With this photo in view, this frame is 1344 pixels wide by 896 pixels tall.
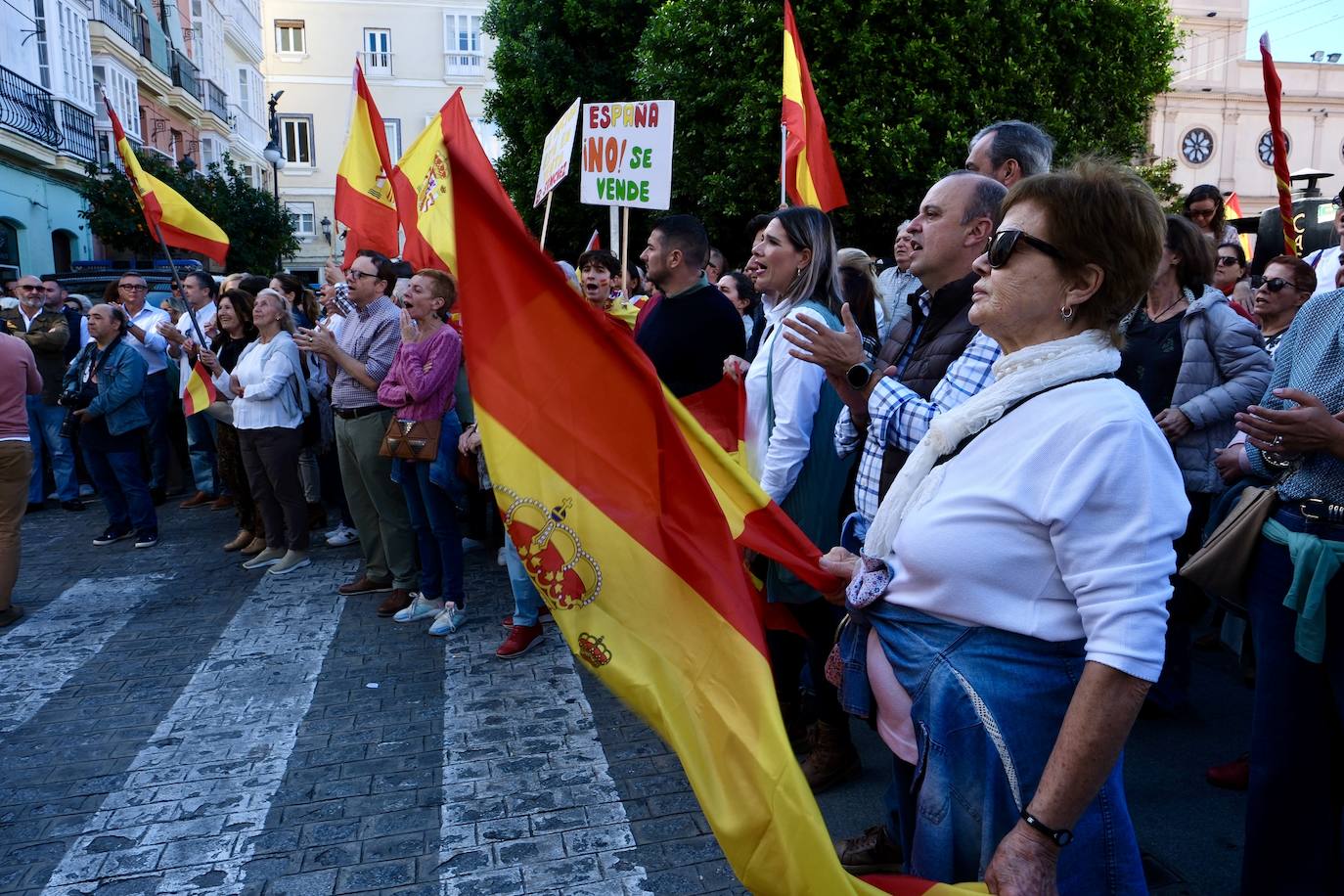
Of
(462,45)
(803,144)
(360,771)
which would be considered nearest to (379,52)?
(462,45)

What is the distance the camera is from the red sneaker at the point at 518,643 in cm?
552

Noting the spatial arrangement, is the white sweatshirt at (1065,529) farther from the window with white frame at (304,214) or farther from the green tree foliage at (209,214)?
the window with white frame at (304,214)

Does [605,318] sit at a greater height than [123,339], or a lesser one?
greater

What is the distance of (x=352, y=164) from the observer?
8539 mm

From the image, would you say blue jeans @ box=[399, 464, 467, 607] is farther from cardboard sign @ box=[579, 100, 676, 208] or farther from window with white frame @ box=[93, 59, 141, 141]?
window with white frame @ box=[93, 59, 141, 141]

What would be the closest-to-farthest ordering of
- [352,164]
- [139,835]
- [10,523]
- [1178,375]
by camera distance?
[139,835] → [1178,375] → [10,523] → [352,164]

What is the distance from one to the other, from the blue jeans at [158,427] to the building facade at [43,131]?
12906 mm

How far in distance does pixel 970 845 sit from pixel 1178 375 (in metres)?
3.55

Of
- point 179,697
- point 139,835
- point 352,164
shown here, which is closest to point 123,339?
point 352,164

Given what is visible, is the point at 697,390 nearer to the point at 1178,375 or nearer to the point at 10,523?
the point at 1178,375

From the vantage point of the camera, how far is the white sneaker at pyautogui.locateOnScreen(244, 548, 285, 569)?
7547 millimetres

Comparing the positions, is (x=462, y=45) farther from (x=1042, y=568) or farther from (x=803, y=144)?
(x=1042, y=568)

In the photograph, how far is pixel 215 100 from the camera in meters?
40.4

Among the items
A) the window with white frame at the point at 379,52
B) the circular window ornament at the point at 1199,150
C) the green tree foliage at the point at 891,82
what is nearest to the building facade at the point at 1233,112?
the circular window ornament at the point at 1199,150
